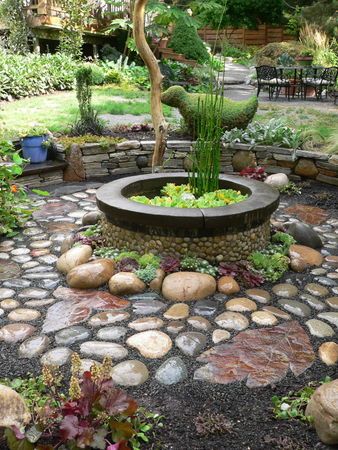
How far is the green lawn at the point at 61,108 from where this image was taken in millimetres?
7574

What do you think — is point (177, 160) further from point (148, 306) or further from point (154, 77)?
point (148, 306)

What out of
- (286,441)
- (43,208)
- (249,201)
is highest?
(249,201)

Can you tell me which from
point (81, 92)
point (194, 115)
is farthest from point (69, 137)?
point (194, 115)

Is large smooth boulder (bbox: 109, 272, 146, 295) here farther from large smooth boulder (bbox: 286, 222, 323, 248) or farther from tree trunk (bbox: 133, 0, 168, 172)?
tree trunk (bbox: 133, 0, 168, 172)

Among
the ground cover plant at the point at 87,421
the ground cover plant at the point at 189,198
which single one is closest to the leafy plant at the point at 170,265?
the ground cover plant at the point at 189,198

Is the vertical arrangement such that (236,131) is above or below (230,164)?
above

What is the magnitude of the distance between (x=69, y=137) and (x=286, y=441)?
546cm

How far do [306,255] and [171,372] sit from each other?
1.85m

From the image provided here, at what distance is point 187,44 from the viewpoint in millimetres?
14367

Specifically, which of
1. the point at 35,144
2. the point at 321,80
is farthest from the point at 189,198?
the point at 321,80

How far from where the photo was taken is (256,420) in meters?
2.19

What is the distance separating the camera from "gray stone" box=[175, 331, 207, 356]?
2.68 meters

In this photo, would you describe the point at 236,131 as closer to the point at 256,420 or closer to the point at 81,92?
the point at 81,92

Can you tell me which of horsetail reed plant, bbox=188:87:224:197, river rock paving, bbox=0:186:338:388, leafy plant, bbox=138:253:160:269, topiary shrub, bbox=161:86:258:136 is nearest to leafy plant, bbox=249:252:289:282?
river rock paving, bbox=0:186:338:388
